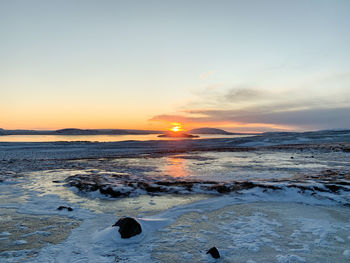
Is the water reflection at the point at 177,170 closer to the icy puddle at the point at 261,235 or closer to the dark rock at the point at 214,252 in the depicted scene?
the icy puddle at the point at 261,235

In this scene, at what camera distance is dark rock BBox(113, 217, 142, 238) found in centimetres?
497

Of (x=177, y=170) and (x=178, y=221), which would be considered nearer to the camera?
(x=178, y=221)

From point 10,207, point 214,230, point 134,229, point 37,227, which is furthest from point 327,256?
point 10,207

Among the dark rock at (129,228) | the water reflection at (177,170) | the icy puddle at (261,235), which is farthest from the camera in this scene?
the water reflection at (177,170)

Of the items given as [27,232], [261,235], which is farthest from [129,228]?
[261,235]

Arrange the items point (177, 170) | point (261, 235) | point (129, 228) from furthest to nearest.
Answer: point (177, 170) → point (261, 235) → point (129, 228)

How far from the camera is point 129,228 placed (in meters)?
5.04

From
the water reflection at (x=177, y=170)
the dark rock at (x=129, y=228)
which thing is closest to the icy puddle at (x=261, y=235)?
the dark rock at (x=129, y=228)

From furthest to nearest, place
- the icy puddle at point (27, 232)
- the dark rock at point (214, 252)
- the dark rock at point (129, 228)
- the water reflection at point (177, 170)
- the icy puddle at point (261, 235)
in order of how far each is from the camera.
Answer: the water reflection at point (177, 170) < the dark rock at point (129, 228) < the icy puddle at point (27, 232) < the icy puddle at point (261, 235) < the dark rock at point (214, 252)

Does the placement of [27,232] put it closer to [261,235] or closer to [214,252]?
[214,252]

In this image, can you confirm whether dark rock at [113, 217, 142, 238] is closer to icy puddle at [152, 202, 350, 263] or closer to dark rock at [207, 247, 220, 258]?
icy puddle at [152, 202, 350, 263]

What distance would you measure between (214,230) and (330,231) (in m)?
2.75

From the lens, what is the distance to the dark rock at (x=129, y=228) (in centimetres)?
497

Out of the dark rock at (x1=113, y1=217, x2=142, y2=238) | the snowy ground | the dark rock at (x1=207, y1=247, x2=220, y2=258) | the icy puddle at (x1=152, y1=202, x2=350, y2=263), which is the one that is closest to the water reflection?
the snowy ground
